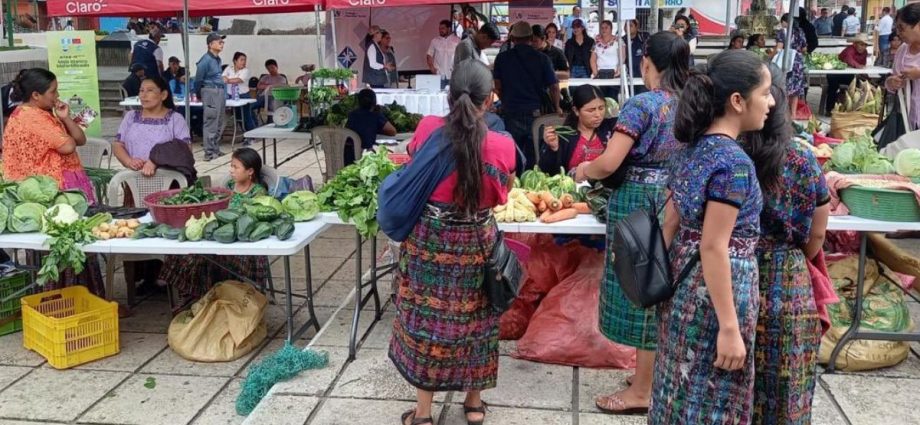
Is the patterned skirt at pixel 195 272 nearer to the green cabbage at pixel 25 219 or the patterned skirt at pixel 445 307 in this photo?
the green cabbage at pixel 25 219

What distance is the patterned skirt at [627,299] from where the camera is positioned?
145 inches

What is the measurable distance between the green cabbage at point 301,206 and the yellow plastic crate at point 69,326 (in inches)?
46.8

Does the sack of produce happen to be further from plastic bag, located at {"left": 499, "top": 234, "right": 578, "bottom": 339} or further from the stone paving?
plastic bag, located at {"left": 499, "top": 234, "right": 578, "bottom": 339}

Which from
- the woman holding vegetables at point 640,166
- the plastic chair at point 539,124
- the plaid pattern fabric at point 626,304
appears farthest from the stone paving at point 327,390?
the plastic chair at point 539,124

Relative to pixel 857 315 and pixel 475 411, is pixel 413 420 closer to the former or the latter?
pixel 475 411

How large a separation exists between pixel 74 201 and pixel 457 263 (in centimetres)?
282

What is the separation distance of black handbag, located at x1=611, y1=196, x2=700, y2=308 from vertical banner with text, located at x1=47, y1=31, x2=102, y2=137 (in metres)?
7.78

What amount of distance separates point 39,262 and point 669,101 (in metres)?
4.15

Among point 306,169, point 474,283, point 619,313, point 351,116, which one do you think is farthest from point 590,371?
point 306,169

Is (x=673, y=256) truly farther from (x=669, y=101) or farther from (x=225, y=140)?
(x=225, y=140)

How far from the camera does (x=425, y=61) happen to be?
1400 centimetres

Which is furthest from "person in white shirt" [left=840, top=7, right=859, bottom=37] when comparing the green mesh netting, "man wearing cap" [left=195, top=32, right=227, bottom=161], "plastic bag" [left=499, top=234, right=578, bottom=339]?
the green mesh netting

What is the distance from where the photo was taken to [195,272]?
546 centimetres

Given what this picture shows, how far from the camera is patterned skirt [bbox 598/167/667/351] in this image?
369cm
